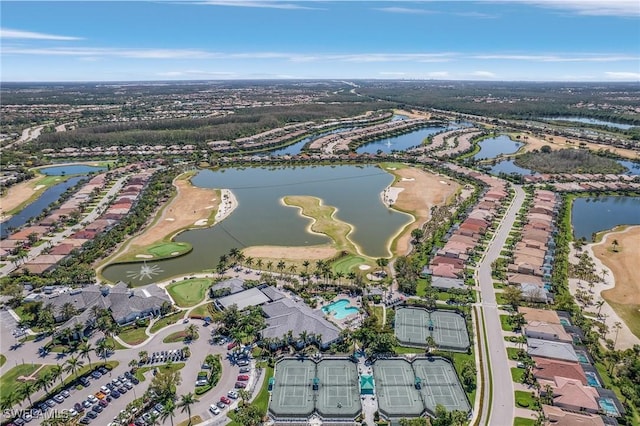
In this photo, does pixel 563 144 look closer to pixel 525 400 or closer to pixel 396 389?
pixel 525 400

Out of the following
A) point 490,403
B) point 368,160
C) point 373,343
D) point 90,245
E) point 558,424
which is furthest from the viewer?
point 368,160

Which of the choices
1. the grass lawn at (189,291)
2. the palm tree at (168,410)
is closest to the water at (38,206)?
the grass lawn at (189,291)

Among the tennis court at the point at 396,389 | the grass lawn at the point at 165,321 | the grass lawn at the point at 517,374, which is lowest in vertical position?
the tennis court at the point at 396,389

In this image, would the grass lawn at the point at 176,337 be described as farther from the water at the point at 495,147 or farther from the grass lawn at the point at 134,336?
the water at the point at 495,147

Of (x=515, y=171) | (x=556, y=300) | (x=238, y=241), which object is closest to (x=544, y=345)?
(x=556, y=300)

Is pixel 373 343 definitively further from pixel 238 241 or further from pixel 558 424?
pixel 238 241

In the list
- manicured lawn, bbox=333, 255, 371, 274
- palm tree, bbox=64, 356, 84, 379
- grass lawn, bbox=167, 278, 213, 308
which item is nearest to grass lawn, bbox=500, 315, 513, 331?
manicured lawn, bbox=333, 255, 371, 274

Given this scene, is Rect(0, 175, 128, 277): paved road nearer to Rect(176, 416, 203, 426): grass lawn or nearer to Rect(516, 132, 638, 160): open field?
Rect(176, 416, 203, 426): grass lawn
